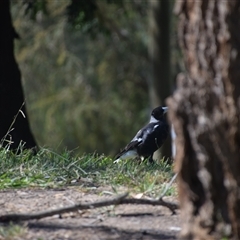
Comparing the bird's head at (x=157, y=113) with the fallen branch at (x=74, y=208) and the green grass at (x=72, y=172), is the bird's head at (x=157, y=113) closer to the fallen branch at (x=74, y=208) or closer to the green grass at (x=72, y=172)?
the green grass at (x=72, y=172)

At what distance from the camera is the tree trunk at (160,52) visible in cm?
1681

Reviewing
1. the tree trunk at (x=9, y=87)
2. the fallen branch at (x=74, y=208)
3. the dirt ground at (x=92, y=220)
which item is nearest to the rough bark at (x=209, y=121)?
the dirt ground at (x=92, y=220)

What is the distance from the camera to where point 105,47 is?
898 inches

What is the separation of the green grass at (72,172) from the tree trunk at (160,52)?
922cm

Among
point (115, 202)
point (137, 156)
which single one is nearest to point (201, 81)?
point (115, 202)

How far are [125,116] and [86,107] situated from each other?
76.1 inches

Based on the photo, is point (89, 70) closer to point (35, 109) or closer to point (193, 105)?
point (35, 109)

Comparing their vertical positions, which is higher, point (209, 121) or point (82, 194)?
point (209, 121)

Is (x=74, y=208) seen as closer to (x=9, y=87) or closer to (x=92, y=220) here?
(x=92, y=220)

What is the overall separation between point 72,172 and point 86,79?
15.2m

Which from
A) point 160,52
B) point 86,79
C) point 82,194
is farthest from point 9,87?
point 86,79

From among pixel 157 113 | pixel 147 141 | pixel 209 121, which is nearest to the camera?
pixel 209 121

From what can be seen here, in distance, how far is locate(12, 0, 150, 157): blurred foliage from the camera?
828 inches

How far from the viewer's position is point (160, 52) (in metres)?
17.0
